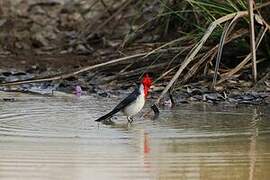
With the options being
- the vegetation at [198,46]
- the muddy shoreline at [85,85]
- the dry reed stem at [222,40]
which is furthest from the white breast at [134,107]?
the dry reed stem at [222,40]

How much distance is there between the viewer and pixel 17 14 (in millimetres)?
12008

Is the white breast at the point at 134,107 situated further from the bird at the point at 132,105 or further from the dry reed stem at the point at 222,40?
the dry reed stem at the point at 222,40

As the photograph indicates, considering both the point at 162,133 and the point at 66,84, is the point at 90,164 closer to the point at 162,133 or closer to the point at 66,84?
the point at 162,133

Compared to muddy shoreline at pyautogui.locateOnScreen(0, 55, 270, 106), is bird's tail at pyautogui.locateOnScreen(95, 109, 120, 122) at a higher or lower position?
lower

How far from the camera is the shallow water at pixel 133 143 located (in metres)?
4.50

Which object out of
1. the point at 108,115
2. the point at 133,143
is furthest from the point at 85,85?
the point at 133,143

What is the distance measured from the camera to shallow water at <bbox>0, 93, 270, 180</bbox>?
14.8 feet

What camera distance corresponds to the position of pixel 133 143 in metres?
5.50

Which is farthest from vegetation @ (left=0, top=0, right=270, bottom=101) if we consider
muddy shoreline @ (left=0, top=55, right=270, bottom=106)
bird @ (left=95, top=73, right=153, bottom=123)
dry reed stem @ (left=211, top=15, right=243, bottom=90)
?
bird @ (left=95, top=73, right=153, bottom=123)

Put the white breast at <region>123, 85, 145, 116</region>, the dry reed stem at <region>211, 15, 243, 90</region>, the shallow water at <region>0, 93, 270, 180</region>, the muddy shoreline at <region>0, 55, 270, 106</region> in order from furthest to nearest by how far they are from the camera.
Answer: the muddy shoreline at <region>0, 55, 270, 106</region> < the dry reed stem at <region>211, 15, 243, 90</region> < the white breast at <region>123, 85, 145, 116</region> < the shallow water at <region>0, 93, 270, 180</region>

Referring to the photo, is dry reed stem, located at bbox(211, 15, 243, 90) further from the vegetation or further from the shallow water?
the shallow water

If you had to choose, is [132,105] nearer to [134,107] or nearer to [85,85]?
[134,107]

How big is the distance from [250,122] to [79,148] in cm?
177

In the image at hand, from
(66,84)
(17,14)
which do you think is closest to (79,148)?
(66,84)
